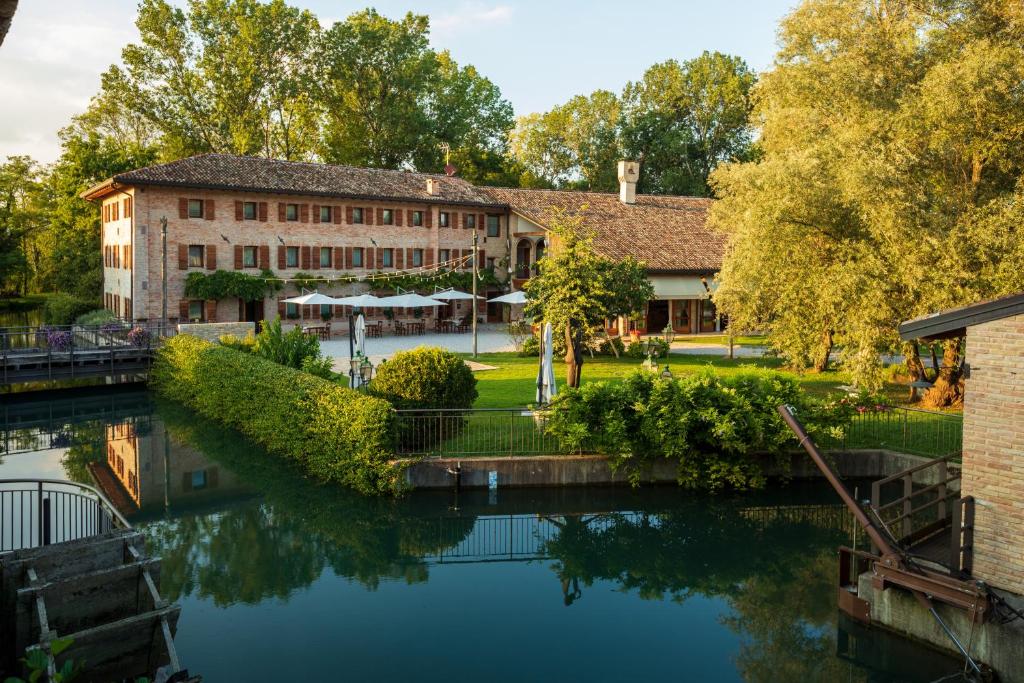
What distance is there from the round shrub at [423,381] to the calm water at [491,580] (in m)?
2.31

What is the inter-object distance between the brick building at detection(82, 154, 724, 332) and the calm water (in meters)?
18.2

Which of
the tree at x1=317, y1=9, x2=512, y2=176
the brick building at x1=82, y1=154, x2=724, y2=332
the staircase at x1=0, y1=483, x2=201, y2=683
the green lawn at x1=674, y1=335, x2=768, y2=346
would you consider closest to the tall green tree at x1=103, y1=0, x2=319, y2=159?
the tree at x1=317, y1=9, x2=512, y2=176

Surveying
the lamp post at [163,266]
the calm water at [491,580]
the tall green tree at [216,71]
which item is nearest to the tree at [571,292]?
the calm water at [491,580]

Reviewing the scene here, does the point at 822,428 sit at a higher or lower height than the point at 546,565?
higher

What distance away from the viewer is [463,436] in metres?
17.2

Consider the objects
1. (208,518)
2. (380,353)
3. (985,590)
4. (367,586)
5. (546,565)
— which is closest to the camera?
(985,590)

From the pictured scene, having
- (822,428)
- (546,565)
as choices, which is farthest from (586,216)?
(546,565)

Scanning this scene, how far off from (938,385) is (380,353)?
1841 centimetres

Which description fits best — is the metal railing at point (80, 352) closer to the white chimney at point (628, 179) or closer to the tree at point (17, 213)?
the white chimney at point (628, 179)

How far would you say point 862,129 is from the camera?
776 inches

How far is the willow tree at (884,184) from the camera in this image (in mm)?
17609

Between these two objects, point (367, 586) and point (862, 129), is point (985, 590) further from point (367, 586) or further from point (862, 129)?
point (862, 129)

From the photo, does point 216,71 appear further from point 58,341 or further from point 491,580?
point 491,580

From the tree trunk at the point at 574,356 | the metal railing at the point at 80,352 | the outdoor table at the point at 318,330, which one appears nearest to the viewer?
the tree trunk at the point at 574,356
